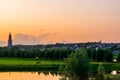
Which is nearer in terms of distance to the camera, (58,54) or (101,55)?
(101,55)

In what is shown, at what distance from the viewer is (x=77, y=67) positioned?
7031 cm

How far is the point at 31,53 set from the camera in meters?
172

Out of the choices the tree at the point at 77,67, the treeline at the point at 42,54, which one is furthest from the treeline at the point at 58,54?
the tree at the point at 77,67

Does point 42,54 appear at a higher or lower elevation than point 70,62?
higher

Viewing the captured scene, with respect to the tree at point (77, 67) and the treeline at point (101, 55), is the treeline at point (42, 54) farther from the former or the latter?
the tree at point (77, 67)

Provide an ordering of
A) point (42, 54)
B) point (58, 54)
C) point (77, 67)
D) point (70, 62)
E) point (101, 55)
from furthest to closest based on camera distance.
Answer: point (42, 54) → point (58, 54) → point (101, 55) → point (70, 62) → point (77, 67)

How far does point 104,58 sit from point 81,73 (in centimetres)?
7457

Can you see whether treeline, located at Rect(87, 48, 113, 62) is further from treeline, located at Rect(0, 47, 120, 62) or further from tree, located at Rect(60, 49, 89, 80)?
tree, located at Rect(60, 49, 89, 80)

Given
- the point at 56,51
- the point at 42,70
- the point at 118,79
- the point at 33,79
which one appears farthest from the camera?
the point at 56,51

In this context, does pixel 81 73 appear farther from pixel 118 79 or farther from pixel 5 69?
pixel 5 69

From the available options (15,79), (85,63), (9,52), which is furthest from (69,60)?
(9,52)

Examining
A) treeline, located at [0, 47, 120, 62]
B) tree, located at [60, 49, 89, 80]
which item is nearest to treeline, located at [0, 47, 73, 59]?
treeline, located at [0, 47, 120, 62]

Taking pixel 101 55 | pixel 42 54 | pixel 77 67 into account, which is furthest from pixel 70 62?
pixel 42 54

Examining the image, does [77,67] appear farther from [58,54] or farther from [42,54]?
[42,54]
